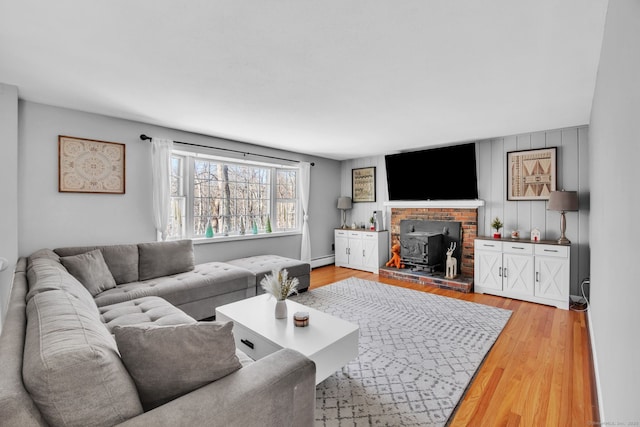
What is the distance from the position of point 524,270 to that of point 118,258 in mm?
4971

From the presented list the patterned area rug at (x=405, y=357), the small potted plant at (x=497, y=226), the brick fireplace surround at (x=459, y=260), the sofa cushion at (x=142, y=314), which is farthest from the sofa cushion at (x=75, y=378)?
the small potted plant at (x=497, y=226)

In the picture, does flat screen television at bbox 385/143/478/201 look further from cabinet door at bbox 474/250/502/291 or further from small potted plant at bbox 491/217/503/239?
cabinet door at bbox 474/250/502/291

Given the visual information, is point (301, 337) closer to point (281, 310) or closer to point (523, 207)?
point (281, 310)

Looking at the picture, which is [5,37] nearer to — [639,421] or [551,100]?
[639,421]

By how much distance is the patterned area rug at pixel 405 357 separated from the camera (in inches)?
74.5

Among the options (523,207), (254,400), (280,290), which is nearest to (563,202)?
(523,207)

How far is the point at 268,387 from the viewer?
45.7 inches

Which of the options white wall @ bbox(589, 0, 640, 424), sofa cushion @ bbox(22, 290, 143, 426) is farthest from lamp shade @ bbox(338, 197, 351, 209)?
sofa cushion @ bbox(22, 290, 143, 426)

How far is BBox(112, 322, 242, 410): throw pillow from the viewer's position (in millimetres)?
1068

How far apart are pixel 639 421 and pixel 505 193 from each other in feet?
13.9

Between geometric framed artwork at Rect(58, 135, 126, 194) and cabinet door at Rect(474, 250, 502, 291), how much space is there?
490 cm

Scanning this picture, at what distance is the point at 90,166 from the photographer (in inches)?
130

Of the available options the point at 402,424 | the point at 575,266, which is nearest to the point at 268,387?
the point at 402,424

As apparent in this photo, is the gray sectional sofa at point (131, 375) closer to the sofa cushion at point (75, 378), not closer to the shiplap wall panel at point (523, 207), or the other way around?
the sofa cushion at point (75, 378)
